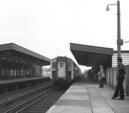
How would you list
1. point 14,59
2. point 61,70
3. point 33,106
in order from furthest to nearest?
point 14,59 → point 61,70 → point 33,106

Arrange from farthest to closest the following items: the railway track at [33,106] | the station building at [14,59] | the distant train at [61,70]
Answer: the distant train at [61,70] < the station building at [14,59] < the railway track at [33,106]

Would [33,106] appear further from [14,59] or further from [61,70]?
[14,59]

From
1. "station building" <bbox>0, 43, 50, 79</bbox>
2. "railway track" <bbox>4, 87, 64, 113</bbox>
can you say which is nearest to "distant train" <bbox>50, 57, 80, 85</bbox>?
"station building" <bbox>0, 43, 50, 79</bbox>

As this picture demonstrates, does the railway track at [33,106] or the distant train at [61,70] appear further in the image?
the distant train at [61,70]

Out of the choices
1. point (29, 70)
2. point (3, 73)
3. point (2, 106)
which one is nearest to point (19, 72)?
point (29, 70)

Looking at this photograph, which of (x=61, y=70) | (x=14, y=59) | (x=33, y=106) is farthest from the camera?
(x=14, y=59)

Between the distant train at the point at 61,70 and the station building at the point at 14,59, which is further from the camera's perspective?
the distant train at the point at 61,70

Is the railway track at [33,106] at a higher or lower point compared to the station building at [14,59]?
lower

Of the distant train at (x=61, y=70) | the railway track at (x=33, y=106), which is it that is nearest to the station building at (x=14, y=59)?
the distant train at (x=61, y=70)

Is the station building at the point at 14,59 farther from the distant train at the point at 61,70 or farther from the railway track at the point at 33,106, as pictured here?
the railway track at the point at 33,106

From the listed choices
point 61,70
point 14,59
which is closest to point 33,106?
point 61,70

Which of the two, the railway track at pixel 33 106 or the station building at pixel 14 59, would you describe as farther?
the station building at pixel 14 59

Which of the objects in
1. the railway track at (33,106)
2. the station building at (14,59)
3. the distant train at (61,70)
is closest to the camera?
the railway track at (33,106)

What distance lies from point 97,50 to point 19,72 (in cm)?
1959
